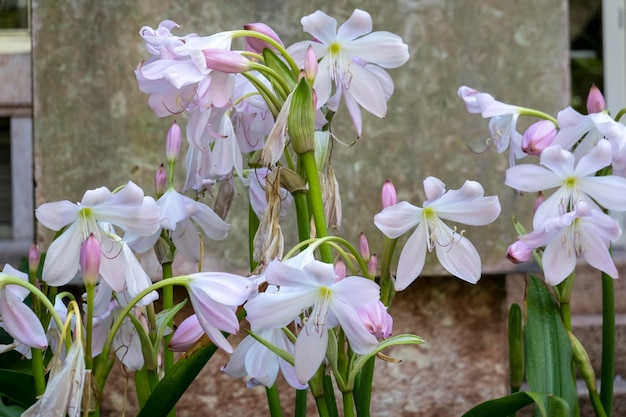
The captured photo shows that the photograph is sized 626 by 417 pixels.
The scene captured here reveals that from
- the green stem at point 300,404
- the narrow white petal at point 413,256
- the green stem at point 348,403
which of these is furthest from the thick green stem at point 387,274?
the green stem at point 300,404

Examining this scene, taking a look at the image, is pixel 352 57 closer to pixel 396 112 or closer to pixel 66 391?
pixel 66 391

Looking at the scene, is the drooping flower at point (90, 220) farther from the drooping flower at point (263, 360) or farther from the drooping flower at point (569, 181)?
the drooping flower at point (569, 181)

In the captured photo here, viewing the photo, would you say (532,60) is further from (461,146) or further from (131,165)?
(131,165)

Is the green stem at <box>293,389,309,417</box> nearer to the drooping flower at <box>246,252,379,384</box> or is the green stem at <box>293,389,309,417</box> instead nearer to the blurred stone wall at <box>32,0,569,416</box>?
the drooping flower at <box>246,252,379,384</box>

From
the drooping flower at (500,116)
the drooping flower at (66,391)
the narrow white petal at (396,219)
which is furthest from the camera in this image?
the drooping flower at (500,116)

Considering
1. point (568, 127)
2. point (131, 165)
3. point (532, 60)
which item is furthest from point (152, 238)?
point (532, 60)

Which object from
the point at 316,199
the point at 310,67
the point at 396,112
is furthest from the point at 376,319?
the point at 396,112

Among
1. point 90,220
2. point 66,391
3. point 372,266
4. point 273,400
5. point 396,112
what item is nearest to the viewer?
point 66,391
